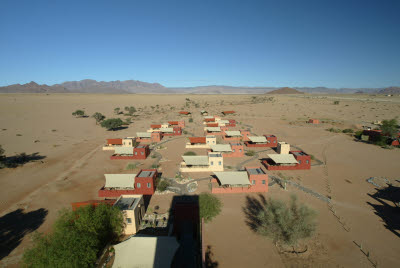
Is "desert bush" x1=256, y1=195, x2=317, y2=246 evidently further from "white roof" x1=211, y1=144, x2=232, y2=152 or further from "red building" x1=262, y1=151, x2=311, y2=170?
"white roof" x1=211, y1=144, x2=232, y2=152

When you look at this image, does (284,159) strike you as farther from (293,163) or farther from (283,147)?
(283,147)

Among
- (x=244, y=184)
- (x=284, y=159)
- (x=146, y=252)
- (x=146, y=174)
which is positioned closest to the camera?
(x=146, y=252)

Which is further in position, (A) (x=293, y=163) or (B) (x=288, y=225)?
(A) (x=293, y=163)

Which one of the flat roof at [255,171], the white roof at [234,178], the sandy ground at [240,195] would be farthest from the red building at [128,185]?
the flat roof at [255,171]

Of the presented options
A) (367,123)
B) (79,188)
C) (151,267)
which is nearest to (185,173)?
(79,188)

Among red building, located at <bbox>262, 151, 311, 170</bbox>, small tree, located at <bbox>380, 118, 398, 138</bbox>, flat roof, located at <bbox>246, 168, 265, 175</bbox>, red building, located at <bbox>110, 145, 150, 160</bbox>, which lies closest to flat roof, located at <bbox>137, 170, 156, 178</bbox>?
red building, located at <bbox>110, 145, 150, 160</bbox>

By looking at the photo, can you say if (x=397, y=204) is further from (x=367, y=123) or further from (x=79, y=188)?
(x=367, y=123)

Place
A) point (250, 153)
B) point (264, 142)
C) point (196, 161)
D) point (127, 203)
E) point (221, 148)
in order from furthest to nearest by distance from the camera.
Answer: point (264, 142), point (250, 153), point (221, 148), point (196, 161), point (127, 203)

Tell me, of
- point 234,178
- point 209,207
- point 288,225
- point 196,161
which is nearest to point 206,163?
point 196,161
